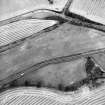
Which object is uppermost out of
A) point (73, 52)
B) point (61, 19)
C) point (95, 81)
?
point (61, 19)

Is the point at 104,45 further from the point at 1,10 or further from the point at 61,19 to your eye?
the point at 1,10

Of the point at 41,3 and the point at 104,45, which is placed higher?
the point at 41,3

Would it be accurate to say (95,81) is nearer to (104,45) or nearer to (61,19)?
(104,45)

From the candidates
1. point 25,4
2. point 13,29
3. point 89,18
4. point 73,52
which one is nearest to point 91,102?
point 73,52

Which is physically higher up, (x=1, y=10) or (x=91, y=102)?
(x=1, y=10)

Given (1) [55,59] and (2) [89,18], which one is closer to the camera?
(1) [55,59]

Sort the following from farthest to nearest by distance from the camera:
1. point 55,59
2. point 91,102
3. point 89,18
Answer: point 89,18 < point 55,59 < point 91,102

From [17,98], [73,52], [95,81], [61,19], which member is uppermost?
[61,19]

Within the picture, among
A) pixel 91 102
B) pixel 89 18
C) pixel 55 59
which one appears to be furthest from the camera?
pixel 89 18

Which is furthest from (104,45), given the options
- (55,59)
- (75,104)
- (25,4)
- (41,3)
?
(25,4)
